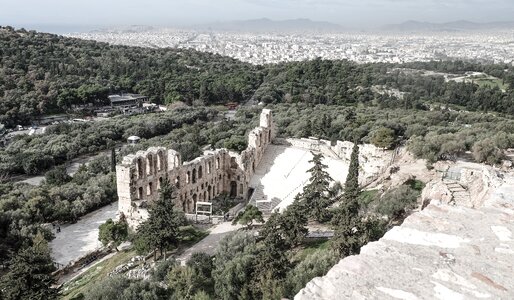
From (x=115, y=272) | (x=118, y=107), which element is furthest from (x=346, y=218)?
(x=118, y=107)

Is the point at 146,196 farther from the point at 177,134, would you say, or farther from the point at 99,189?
the point at 177,134

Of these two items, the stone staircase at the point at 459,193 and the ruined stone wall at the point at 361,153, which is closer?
the stone staircase at the point at 459,193

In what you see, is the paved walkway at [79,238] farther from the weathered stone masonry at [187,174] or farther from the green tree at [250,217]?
the green tree at [250,217]

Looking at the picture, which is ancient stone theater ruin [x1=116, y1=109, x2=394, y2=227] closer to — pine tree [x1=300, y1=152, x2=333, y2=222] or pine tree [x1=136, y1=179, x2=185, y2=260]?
pine tree [x1=300, y1=152, x2=333, y2=222]

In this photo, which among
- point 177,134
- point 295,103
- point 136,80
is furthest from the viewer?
point 136,80

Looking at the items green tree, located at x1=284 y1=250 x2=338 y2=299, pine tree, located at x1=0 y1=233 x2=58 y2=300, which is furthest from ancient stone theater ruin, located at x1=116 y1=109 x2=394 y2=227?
green tree, located at x1=284 y1=250 x2=338 y2=299

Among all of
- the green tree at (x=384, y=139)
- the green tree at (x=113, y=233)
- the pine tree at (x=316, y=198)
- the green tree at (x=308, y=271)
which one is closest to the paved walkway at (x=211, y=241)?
the pine tree at (x=316, y=198)

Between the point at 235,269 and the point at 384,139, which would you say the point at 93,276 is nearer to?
the point at 235,269
